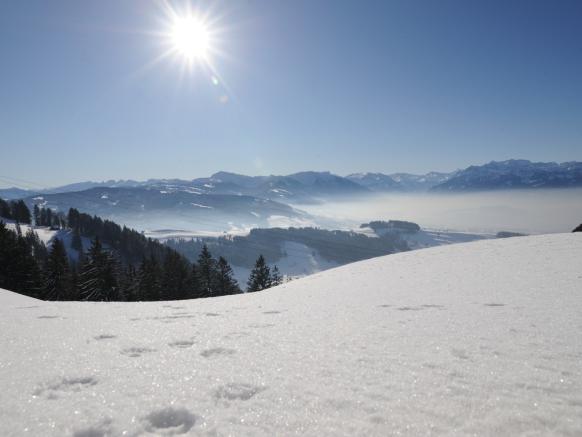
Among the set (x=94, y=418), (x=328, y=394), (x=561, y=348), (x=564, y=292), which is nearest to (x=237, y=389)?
(x=328, y=394)

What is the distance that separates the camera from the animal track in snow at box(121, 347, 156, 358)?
493 centimetres

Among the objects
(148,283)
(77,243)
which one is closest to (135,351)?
(148,283)

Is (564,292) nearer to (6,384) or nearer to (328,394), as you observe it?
(328,394)

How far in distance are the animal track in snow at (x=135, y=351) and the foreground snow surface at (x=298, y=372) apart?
29mm

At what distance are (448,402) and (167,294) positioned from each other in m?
48.5

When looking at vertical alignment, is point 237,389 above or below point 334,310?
above

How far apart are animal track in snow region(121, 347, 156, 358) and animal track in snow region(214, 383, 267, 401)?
1983mm

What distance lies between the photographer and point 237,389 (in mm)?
3688

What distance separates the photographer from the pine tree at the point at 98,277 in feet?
125

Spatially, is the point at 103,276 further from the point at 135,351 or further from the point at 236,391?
the point at 236,391

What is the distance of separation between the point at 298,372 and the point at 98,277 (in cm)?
4218

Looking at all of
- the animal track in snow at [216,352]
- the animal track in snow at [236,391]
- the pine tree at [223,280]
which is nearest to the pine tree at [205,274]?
the pine tree at [223,280]

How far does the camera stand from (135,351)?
201 inches

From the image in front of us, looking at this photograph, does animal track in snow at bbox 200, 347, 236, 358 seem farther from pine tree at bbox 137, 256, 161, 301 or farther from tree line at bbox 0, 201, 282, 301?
pine tree at bbox 137, 256, 161, 301
